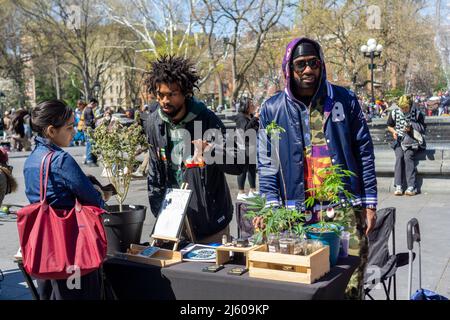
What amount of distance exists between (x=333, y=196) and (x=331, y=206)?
20 centimetres

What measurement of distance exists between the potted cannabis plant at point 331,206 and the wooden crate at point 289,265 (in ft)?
0.36

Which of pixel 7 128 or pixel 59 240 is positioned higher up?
pixel 7 128

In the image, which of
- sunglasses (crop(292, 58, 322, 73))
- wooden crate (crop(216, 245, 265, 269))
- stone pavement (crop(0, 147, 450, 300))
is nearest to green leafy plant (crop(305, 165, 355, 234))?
wooden crate (crop(216, 245, 265, 269))

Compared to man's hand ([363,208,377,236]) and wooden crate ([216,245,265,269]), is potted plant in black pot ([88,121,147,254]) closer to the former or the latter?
wooden crate ([216,245,265,269])

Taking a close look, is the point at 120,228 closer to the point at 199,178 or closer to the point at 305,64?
the point at 199,178

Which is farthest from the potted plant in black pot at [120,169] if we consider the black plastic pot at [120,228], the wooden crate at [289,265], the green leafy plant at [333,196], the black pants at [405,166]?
the black pants at [405,166]

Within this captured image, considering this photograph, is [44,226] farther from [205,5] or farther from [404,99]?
[205,5]

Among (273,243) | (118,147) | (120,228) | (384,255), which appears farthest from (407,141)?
(273,243)

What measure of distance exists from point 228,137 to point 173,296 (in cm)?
118

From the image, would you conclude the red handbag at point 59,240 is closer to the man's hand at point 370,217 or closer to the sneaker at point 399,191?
the man's hand at point 370,217

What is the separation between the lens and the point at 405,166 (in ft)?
31.1

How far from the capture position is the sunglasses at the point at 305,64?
3.10m

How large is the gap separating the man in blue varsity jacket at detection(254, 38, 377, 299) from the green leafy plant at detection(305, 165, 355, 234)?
0.09 meters

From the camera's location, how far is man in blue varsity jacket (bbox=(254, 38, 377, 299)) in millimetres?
3111
